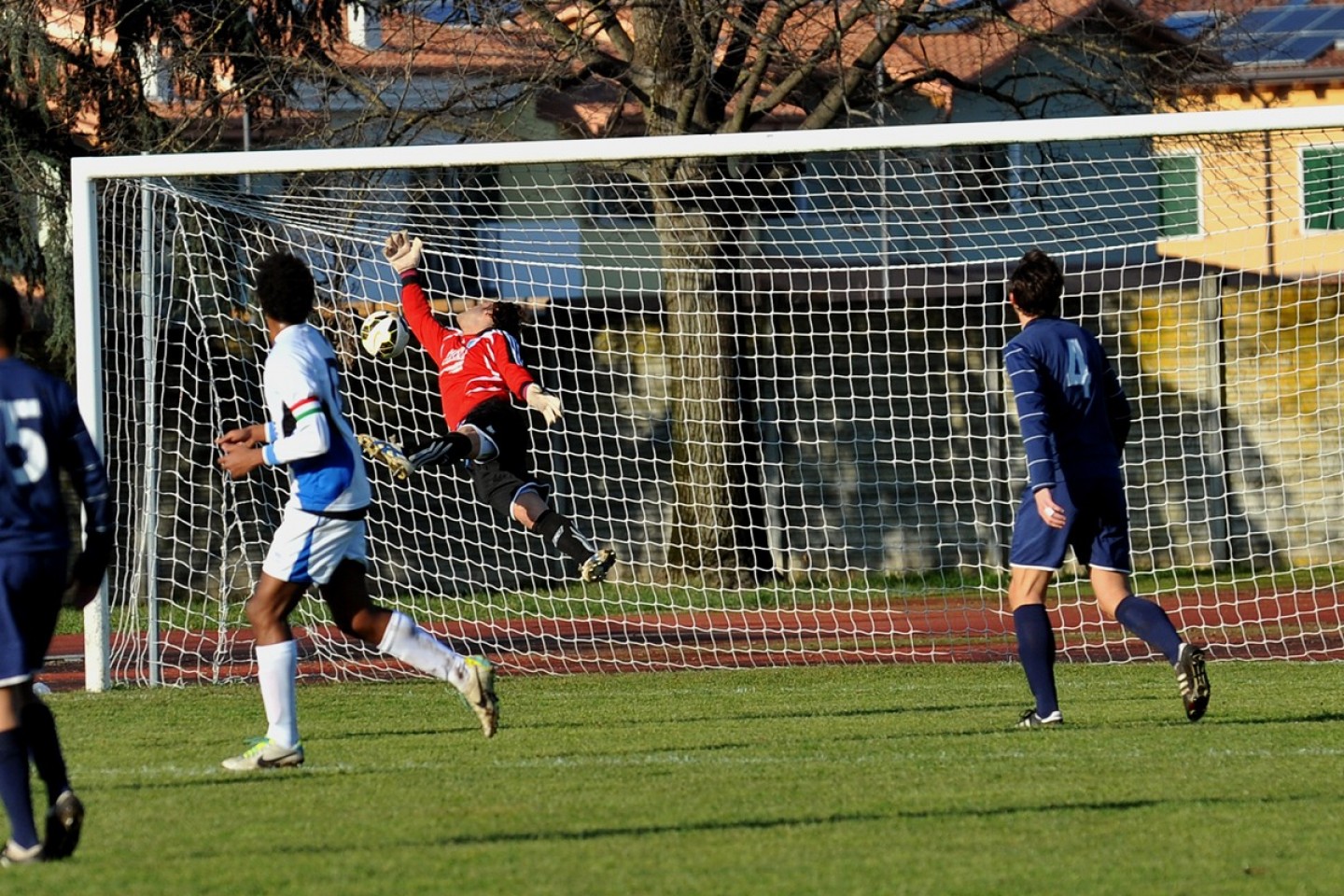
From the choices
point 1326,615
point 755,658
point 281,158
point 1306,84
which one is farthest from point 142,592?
point 1306,84

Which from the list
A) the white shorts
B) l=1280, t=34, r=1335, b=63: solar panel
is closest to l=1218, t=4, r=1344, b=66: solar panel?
l=1280, t=34, r=1335, b=63: solar panel

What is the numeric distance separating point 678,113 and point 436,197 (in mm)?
2299

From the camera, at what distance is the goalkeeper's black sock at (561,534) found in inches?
408

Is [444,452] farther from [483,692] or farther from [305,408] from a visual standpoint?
[305,408]

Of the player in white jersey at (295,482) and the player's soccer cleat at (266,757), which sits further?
the player's soccer cleat at (266,757)

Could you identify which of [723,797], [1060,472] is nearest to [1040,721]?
[1060,472]

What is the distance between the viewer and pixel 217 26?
15734 mm

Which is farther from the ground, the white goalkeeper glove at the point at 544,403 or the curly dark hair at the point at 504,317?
the curly dark hair at the point at 504,317

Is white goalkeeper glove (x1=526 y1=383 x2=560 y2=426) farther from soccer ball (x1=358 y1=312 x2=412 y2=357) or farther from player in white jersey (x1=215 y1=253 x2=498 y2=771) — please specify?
player in white jersey (x1=215 y1=253 x2=498 y2=771)

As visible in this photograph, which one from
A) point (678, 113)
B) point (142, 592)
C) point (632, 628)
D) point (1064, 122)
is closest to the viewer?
point (1064, 122)

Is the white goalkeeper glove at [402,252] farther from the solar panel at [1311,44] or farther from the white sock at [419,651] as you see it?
the solar panel at [1311,44]

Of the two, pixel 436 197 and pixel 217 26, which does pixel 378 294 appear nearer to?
pixel 436 197

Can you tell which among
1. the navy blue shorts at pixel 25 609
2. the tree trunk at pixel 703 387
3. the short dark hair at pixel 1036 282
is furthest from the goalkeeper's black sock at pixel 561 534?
the navy blue shorts at pixel 25 609

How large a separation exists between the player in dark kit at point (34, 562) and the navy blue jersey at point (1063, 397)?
393 centimetres
